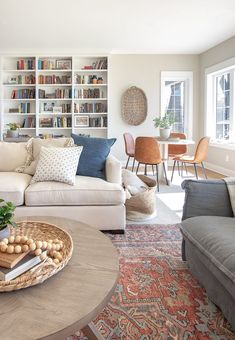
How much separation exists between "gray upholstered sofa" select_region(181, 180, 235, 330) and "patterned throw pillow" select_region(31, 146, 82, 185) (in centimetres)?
115

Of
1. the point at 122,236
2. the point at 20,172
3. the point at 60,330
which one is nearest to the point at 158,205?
the point at 122,236

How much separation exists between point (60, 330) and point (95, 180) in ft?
6.96

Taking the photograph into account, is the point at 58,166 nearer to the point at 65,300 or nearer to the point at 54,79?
the point at 65,300

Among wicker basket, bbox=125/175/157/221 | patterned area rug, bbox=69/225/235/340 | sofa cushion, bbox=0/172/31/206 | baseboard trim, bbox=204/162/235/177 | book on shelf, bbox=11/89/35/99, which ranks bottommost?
patterned area rug, bbox=69/225/235/340

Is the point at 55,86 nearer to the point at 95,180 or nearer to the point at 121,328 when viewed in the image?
the point at 95,180

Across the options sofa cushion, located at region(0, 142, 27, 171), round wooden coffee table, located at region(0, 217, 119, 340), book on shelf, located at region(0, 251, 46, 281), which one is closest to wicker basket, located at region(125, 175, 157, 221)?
sofa cushion, located at region(0, 142, 27, 171)

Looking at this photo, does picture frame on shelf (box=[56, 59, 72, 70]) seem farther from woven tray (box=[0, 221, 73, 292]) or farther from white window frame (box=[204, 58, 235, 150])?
woven tray (box=[0, 221, 73, 292])

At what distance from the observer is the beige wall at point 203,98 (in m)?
5.90

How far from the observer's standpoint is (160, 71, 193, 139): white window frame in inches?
283

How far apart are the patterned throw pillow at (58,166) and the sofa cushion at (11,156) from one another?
52cm

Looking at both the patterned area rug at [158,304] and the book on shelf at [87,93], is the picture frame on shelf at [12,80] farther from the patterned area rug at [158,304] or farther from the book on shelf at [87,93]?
the patterned area rug at [158,304]

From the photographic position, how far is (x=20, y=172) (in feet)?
10.7

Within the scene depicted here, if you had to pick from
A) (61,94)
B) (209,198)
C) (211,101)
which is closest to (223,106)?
(211,101)

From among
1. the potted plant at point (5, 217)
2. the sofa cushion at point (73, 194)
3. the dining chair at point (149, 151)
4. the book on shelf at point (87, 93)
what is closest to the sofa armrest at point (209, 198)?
the sofa cushion at point (73, 194)
